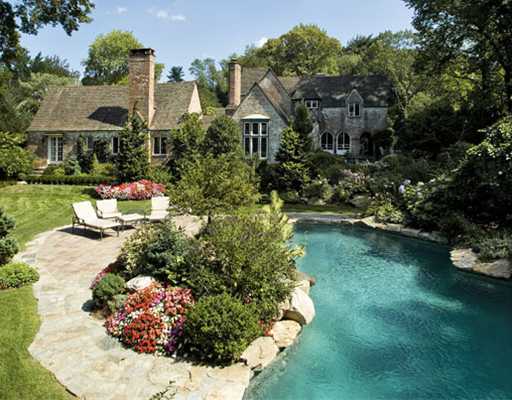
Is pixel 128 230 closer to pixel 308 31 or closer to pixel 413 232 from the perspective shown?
pixel 413 232

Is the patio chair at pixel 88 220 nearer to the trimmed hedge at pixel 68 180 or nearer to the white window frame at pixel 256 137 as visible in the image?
the trimmed hedge at pixel 68 180

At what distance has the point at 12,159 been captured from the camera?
29.3 m

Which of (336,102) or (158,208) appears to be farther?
(336,102)

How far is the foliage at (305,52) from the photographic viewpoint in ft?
216

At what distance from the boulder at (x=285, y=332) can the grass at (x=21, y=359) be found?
13.5ft

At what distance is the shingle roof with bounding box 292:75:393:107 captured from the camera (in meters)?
40.8

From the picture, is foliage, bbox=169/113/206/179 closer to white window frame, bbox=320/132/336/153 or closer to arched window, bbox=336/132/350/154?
white window frame, bbox=320/132/336/153

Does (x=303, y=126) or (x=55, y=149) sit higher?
(x=303, y=126)

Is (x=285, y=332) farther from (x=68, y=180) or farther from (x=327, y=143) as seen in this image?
(x=327, y=143)

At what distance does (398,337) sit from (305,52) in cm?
6493

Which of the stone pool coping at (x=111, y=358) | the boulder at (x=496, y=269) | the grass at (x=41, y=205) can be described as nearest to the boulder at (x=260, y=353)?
the stone pool coping at (x=111, y=358)

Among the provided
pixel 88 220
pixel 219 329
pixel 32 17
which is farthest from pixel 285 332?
pixel 32 17

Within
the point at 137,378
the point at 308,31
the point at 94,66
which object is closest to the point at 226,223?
the point at 137,378

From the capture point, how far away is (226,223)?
1028 centimetres
